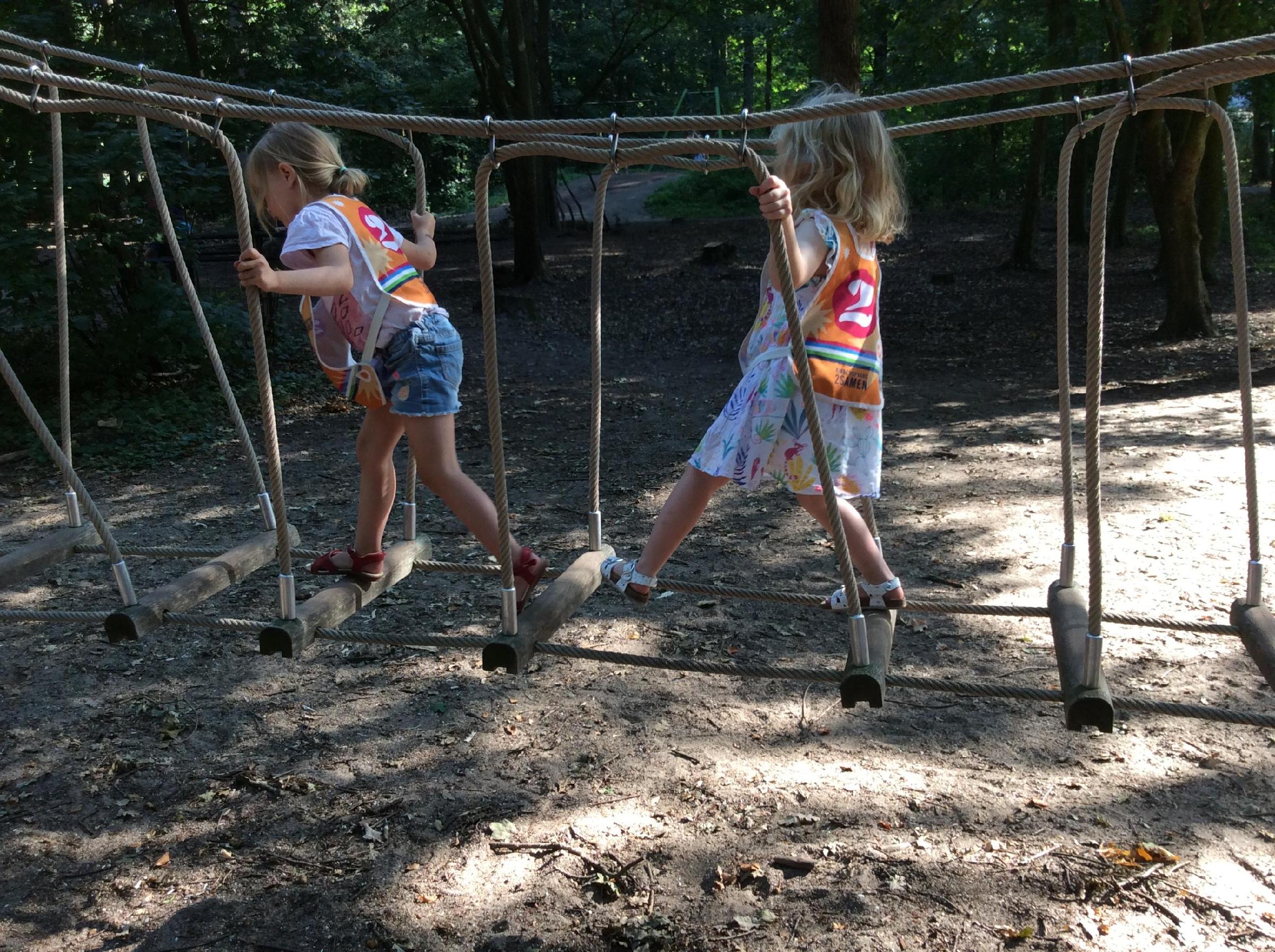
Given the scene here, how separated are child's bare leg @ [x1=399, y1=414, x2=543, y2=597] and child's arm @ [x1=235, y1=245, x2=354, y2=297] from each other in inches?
15.3

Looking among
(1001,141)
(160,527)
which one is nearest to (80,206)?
(160,527)

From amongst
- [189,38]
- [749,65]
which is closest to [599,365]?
[189,38]

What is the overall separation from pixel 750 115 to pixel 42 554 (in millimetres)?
2348

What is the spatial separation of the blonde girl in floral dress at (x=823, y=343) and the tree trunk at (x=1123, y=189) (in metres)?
13.7

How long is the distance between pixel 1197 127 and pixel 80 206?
8.10 meters

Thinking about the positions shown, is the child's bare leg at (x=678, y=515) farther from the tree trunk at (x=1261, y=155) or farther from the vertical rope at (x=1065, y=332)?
the tree trunk at (x=1261, y=155)

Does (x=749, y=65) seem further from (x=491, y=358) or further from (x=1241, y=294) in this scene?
(x=491, y=358)

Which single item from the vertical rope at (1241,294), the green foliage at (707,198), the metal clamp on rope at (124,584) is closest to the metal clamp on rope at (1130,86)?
the vertical rope at (1241,294)

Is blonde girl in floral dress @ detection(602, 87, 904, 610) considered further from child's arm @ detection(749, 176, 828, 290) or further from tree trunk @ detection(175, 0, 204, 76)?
tree trunk @ detection(175, 0, 204, 76)

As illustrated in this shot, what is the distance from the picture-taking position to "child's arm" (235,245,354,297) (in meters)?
2.12

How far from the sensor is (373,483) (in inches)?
113

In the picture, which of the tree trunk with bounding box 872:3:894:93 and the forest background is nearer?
the forest background

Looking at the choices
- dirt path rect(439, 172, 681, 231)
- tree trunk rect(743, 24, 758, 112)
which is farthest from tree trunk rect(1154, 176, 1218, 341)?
tree trunk rect(743, 24, 758, 112)

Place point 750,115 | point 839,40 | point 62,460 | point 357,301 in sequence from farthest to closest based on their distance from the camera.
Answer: point 839,40 → point 357,301 → point 62,460 → point 750,115
